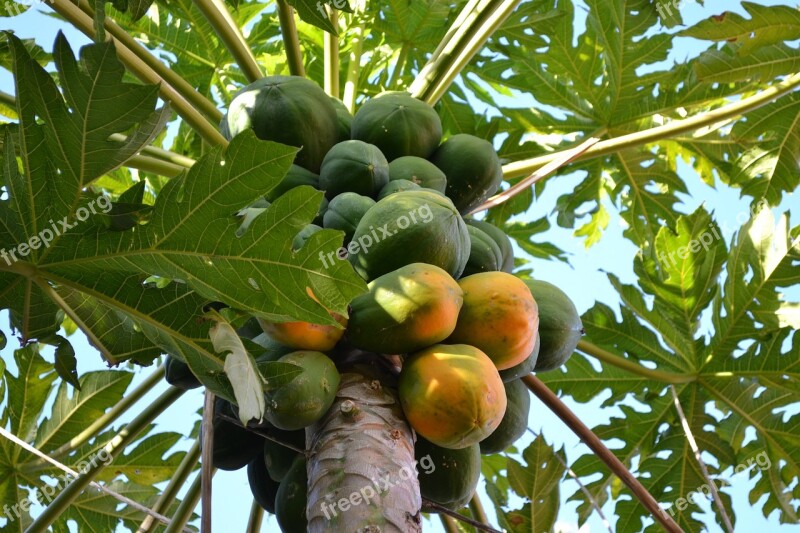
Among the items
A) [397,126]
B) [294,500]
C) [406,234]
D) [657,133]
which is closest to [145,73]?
[397,126]

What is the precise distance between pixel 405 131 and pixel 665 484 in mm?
1725

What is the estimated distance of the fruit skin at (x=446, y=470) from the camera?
1.89 metres

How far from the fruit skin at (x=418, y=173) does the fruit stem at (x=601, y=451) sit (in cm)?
58

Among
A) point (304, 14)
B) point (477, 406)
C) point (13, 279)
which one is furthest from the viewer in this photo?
point (304, 14)

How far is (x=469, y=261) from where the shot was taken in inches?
86.0

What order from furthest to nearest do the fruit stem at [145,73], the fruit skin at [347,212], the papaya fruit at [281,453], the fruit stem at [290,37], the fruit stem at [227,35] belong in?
the fruit stem at [290,37] < the fruit stem at [227,35] < the fruit stem at [145,73] < the fruit skin at [347,212] < the papaya fruit at [281,453]

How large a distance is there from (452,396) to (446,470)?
12.1 inches

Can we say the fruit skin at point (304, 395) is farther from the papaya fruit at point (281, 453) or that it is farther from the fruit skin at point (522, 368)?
the fruit skin at point (522, 368)

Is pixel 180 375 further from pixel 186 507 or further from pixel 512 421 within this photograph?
pixel 512 421

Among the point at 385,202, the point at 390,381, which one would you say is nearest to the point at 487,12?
the point at 385,202

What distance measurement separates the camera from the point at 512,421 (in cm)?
209

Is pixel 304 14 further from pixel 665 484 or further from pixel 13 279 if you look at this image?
pixel 665 484

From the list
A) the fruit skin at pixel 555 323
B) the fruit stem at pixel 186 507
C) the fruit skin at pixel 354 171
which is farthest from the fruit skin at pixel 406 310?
the fruit stem at pixel 186 507

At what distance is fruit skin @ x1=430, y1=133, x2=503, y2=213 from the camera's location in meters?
2.51
